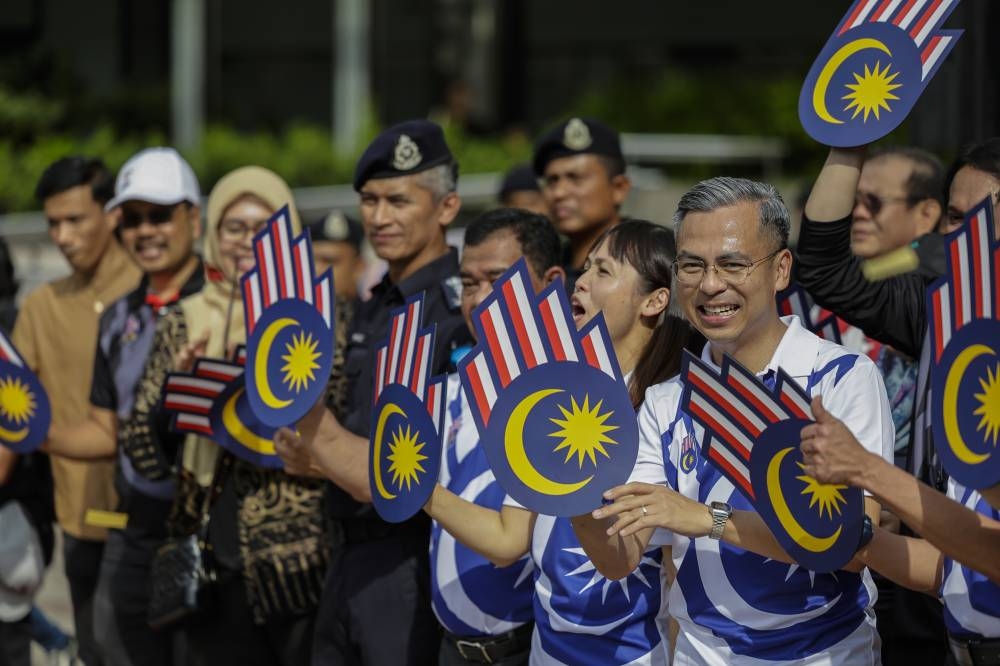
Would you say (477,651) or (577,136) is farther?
(577,136)

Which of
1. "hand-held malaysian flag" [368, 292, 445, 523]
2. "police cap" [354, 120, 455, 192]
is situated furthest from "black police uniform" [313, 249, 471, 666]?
"hand-held malaysian flag" [368, 292, 445, 523]

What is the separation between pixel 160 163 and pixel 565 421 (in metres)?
2.95

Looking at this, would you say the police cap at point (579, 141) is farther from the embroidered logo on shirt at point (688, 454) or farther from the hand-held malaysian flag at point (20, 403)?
the embroidered logo on shirt at point (688, 454)

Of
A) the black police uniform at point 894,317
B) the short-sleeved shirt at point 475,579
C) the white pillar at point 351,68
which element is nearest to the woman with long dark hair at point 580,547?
the short-sleeved shirt at point 475,579

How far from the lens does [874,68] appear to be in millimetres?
3475

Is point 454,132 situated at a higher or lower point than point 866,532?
higher

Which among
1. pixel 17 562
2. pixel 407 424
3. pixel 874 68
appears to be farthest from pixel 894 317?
pixel 17 562

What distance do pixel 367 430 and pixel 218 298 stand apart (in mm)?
1076

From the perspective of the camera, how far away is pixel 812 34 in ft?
55.4

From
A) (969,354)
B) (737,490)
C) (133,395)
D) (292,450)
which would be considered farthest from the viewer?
(133,395)

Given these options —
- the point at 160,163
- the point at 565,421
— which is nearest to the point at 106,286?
the point at 160,163

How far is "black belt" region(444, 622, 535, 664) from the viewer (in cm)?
397

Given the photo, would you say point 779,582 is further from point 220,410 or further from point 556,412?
point 220,410

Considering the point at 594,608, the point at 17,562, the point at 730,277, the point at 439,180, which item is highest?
the point at 439,180
